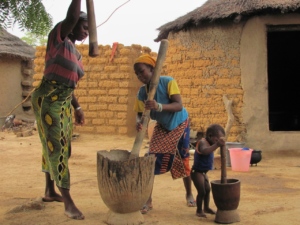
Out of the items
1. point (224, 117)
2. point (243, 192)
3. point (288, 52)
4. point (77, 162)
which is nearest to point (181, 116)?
point (243, 192)

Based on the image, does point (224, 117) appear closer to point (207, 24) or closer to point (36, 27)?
point (207, 24)

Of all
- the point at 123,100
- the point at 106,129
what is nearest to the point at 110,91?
the point at 123,100

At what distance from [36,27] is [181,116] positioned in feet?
4.98

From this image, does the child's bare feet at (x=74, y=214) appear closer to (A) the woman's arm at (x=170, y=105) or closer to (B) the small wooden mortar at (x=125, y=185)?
(B) the small wooden mortar at (x=125, y=185)

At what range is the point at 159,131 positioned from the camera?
388cm

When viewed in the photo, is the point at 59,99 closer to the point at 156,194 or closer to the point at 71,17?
the point at 71,17

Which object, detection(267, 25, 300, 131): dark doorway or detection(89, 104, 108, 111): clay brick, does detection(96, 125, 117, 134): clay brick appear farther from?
detection(267, 25, 300, 131): dark doorway

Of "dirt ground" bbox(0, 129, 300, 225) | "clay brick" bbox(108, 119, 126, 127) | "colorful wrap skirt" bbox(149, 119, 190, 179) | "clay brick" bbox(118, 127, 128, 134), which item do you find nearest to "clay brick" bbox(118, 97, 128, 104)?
"clay brick" bbox(108, 119, 126, 127)

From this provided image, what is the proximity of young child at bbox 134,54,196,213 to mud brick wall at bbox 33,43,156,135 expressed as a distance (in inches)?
219

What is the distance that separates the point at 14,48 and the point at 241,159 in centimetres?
1005

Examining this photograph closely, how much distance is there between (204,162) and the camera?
12.1 ft

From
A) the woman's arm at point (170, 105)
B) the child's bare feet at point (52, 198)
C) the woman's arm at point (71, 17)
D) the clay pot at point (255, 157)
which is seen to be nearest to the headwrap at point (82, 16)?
the woman's arm at point (71, 17)

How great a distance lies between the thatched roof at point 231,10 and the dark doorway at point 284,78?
15.1ft

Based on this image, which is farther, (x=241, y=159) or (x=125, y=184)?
(x=241, y=159)
